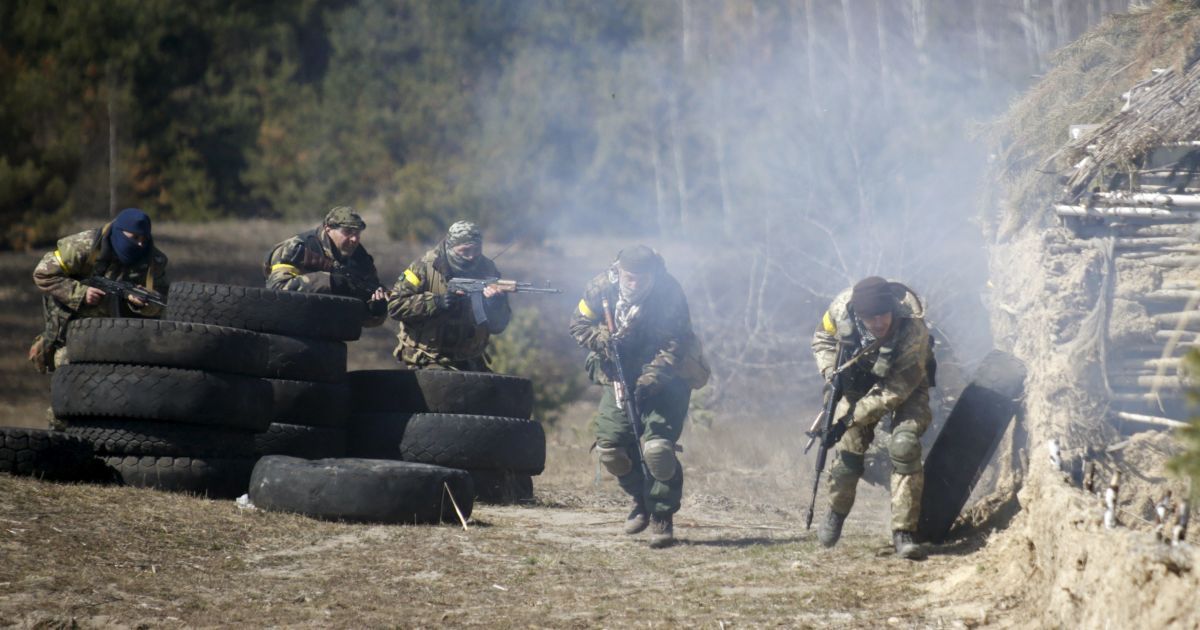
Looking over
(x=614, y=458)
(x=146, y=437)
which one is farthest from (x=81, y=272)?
(x=614, y=458)

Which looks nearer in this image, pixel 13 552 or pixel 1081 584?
pixel 1081 584

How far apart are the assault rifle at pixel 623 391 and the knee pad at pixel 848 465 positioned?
125 cm

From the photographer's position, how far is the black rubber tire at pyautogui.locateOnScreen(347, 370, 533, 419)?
32.1ft

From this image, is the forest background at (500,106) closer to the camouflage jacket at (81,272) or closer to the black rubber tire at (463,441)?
the black rubber tire at (463,441)

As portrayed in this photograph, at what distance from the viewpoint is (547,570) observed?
7145 mm

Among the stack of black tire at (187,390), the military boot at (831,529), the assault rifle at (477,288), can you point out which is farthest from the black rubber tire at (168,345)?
the military boot at (831,529)

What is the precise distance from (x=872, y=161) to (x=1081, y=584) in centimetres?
1960

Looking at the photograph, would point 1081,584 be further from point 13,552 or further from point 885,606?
point 13,552

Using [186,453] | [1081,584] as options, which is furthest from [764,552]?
[186,453]

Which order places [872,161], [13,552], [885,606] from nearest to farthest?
1. [885,606]
2. [13,552]
3. [872,161]

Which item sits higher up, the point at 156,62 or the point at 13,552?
the point at 156,62

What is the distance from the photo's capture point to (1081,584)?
4645 millimetres

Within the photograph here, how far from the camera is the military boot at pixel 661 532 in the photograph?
26.3ft

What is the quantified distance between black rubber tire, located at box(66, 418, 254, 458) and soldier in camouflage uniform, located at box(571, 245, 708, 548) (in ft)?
8.43
